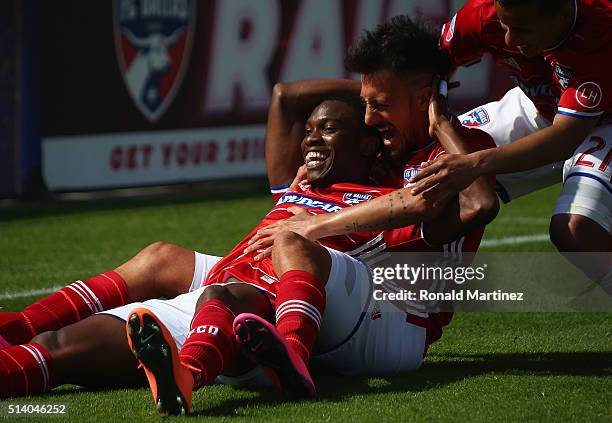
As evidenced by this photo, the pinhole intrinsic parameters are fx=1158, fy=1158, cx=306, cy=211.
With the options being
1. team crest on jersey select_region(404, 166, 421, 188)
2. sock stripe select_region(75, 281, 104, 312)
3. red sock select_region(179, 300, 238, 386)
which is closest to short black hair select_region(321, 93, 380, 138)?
team crest on jersey select_region(404, 166, 421, 188)

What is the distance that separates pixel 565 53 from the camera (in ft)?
15.8

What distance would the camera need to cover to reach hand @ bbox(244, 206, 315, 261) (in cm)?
449

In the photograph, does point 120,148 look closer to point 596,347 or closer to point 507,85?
point 507,85

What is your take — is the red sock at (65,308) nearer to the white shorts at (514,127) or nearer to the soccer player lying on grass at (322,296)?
the soccer player lying on grass at (322,296)

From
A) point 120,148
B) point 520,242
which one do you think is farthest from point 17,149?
point 520,242

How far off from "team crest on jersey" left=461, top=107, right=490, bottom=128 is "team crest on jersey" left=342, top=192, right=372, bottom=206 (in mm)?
1425

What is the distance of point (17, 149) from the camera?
10086mm

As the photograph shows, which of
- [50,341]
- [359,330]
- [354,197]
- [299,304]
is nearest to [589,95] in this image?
[354,197]

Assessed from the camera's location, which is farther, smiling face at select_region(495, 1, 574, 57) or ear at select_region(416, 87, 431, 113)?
ear at select_region(416, 87, 431, 113)

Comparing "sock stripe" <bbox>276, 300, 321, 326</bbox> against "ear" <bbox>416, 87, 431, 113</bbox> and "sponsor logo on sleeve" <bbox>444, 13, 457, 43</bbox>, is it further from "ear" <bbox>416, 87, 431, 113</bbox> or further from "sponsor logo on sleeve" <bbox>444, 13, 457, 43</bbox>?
"sponsor logo on sleeve" <bbox>444, 13, 457, 43</bbox>

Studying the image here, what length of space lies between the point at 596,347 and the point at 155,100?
21.4 feet

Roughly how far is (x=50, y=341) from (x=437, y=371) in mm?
1526

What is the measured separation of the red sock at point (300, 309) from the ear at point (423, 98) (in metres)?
1.03

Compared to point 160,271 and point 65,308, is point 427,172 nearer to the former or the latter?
point 160,271
